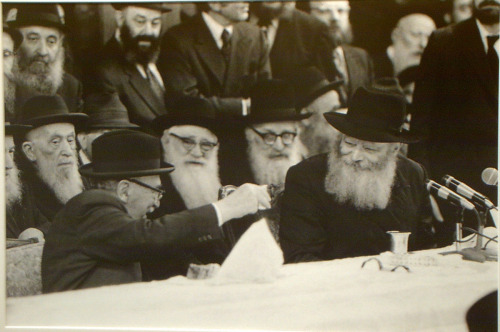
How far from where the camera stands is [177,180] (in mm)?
3285

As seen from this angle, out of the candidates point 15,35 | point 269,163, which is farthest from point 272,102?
point 15,35

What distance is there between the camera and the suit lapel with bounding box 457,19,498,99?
313 centimetres

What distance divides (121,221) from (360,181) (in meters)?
1.38

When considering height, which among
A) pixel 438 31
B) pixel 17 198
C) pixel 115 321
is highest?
pixel 438 31

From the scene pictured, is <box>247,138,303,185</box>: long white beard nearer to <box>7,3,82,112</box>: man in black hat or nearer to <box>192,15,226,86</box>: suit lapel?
<box>192,15,226,86</box>: suit lapel

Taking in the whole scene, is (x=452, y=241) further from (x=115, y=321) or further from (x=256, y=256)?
(x=115, y=321)

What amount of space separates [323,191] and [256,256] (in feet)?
1.75

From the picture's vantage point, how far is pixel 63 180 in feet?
11.0

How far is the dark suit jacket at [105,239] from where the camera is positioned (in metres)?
3.23

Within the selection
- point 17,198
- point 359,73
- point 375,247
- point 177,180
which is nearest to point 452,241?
point 375,247

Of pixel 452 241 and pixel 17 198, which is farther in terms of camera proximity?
pixel 17 198

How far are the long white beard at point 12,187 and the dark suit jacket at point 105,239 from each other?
0.95 feet

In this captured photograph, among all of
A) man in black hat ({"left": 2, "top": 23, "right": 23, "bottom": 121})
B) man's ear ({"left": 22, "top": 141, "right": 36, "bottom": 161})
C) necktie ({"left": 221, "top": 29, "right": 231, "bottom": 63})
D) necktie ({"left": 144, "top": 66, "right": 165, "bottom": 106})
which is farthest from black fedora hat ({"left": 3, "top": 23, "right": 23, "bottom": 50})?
necktie ({"left": 221, "top": 29, "right": 231, "bottom": 63})

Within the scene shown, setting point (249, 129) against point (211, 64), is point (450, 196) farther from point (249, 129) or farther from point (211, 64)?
point (211, 64)
